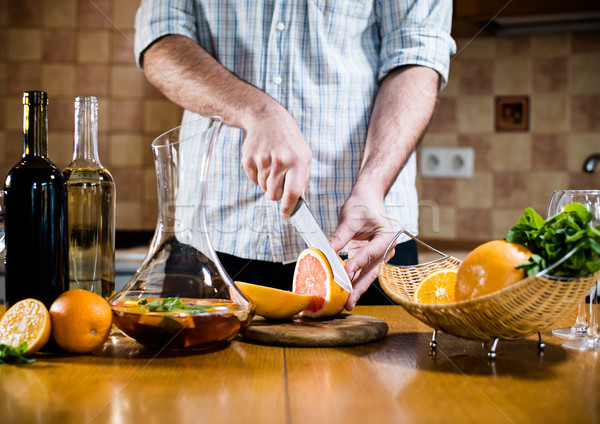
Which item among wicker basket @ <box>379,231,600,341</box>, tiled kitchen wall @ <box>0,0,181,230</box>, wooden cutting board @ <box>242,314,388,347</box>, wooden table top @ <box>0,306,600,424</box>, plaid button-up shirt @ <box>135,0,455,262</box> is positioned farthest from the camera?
tiled kitchen wall @ <box>0,0,181,230</box>

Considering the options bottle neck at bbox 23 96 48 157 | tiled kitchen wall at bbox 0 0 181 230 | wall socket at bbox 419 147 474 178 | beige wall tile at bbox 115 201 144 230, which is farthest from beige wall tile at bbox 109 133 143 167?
bottle neck at bbox 23 96 48 157

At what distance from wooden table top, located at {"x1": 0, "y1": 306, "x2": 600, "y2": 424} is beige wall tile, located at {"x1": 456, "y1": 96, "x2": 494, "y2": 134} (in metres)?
1.84

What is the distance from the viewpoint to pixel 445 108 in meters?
2.46

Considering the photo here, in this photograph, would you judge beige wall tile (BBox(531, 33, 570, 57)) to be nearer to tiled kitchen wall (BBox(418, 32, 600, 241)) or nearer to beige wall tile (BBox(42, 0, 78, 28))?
tiled kitchen wall (BBox(418, 32, 600, 241))

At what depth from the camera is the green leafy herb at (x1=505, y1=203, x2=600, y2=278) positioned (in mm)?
604

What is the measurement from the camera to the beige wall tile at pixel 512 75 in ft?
7.93

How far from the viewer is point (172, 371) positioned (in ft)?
1.93

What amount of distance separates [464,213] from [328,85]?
1370mm

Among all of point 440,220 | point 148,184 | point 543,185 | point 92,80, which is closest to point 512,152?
point 543,185

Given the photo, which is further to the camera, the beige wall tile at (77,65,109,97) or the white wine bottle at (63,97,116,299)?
the beige wall tile at (77,65,109,97)

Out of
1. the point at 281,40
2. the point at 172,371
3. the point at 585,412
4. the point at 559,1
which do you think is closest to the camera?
the point at 585,412

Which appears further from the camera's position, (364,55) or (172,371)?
(364,55)

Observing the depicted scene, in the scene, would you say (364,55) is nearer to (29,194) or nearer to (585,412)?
(29,194)

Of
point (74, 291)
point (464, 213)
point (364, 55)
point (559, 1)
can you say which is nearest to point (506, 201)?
point (464, 213)
